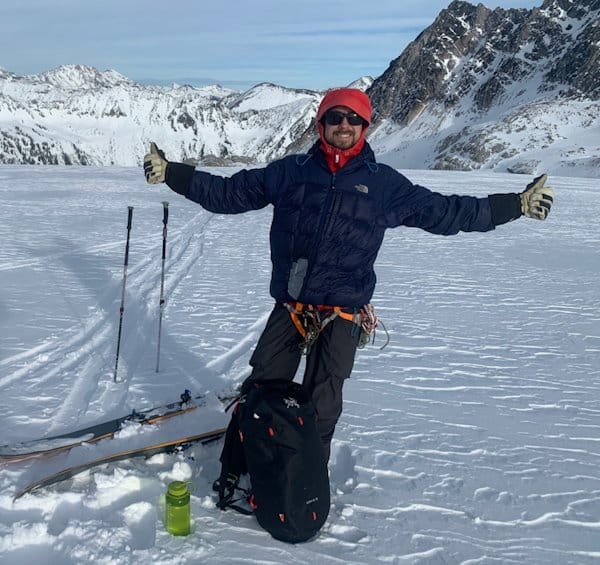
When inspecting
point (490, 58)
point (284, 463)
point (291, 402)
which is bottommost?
point (284, 463)

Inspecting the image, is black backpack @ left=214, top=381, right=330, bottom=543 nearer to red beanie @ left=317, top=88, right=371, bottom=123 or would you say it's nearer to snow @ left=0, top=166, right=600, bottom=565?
snow @ left=0, top=166, right=600, bottom=565

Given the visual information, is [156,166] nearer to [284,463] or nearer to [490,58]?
[284,463]

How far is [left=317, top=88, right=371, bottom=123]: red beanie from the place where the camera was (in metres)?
3.65

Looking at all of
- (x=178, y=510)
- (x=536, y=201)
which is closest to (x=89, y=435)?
(x=178, y=510)

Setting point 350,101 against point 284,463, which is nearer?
point 284,463

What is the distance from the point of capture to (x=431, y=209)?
155 inches

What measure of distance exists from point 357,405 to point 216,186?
266 cm

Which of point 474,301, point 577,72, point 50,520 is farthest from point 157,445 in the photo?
point 577,72

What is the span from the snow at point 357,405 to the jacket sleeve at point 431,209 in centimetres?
185

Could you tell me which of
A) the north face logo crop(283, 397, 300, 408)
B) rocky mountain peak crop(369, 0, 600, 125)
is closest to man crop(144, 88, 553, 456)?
the north face logo crop(283, 397, 300, 408)

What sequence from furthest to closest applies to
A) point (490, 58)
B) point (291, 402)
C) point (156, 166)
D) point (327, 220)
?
point (490, 58), point (156, 166), point (327, 220), point (291, 402)

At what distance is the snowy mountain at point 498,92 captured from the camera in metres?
73.4

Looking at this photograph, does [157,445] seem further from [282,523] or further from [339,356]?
[339,356]

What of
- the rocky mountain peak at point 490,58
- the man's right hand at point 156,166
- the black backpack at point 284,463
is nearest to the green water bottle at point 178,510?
the black backpack at point 284,463
